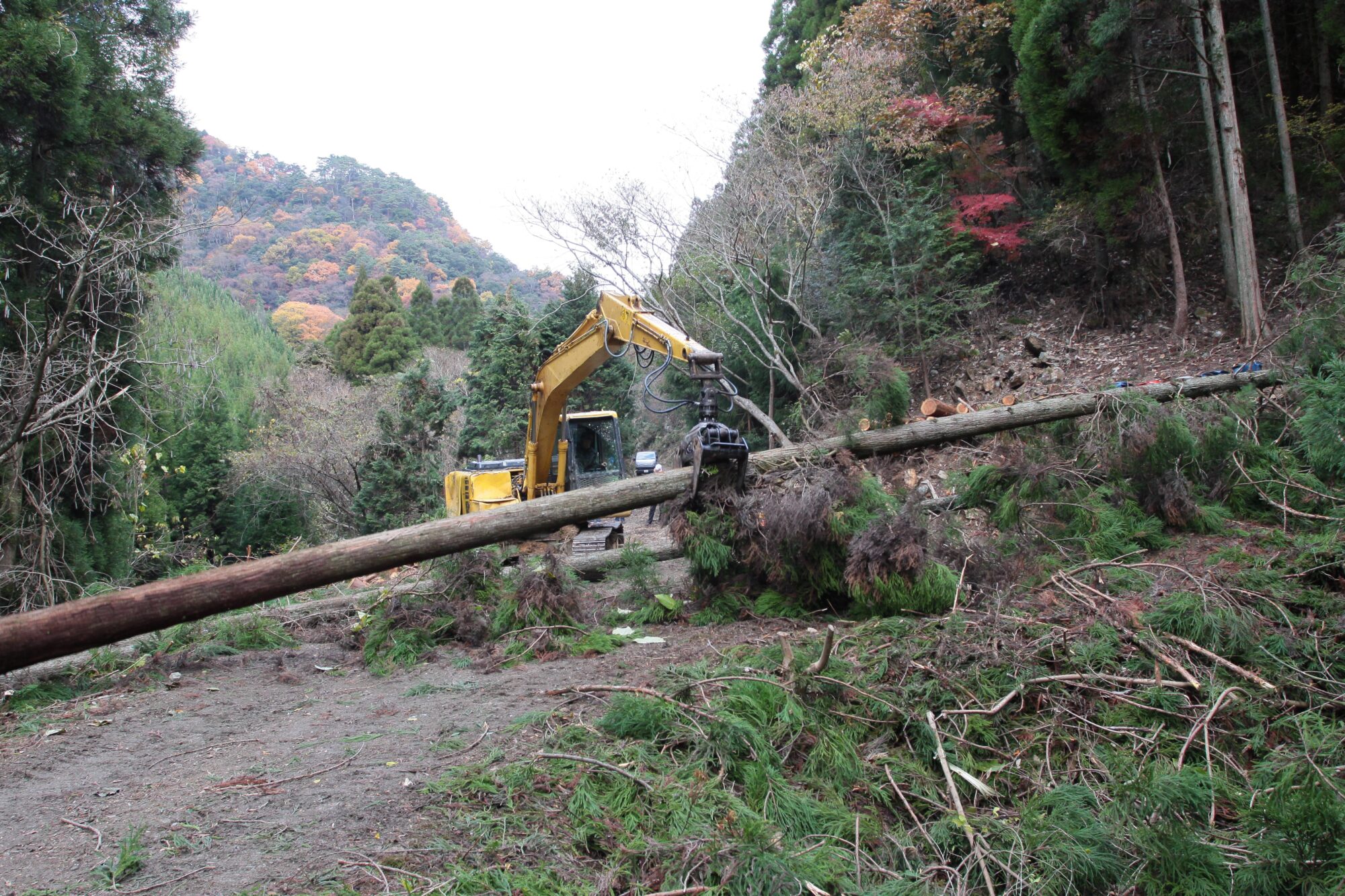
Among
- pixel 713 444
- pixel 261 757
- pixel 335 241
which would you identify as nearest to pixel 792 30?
pixel 713 444

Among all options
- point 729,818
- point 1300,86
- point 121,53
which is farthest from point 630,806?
point 1300,86

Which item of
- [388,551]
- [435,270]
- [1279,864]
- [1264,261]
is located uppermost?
[435,270]

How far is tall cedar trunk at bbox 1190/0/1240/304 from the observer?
425 inches

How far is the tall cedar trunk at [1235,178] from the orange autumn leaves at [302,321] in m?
32.7

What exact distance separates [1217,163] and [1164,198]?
29.7 inches

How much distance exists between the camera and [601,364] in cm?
760

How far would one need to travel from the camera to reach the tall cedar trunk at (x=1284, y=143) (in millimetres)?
10930

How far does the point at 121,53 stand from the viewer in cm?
773

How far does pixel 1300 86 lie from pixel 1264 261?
3075 millimetres

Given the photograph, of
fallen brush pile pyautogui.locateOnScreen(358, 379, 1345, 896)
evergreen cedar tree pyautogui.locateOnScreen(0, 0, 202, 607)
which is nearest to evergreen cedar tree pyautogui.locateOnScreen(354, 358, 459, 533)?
evergreen cedar tree pyautogui.locateOnScreen(0, 0, 202, 607)

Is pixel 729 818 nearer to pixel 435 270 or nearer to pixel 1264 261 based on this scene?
pixel 1264 261

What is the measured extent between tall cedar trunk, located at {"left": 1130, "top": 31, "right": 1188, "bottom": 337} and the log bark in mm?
5100

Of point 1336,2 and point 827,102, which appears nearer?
point 1336,2

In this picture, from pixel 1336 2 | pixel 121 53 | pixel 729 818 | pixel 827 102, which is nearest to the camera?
pixel 729 818
